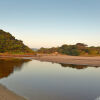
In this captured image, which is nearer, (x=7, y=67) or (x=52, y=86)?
(x=52, y=86)

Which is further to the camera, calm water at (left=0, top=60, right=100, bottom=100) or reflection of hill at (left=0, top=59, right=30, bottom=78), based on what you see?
reflection of hill at (left=0, top=59, right=30, bottom=78)

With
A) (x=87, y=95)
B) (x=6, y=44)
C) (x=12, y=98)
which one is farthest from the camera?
(x=6, y=44)

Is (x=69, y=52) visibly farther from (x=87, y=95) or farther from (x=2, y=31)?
(x=87, y=95)

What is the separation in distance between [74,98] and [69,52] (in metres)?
66.8

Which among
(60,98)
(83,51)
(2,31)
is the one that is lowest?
(60,98)

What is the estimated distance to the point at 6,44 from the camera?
6319cm

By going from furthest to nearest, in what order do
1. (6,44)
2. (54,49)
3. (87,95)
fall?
1. (54,49)
2. (6,44)
3. (87,95)

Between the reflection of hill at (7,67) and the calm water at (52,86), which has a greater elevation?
the reflection of hill at (7,67)

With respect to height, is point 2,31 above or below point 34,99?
above

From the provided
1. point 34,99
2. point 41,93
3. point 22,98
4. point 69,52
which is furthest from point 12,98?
point 69,52

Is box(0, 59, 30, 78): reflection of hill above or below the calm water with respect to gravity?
above

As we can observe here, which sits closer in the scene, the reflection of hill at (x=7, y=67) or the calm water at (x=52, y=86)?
the calm water at (x=52, y=86)

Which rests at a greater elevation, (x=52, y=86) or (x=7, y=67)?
(x=7, y=67)

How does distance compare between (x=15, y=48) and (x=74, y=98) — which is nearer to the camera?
(x=74, y=98)
